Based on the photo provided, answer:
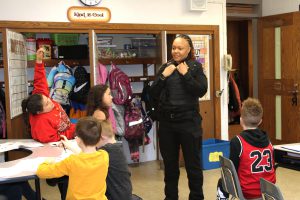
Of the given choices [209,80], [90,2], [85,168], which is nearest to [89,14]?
[90,2]

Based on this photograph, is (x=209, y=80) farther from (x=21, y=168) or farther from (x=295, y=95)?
(x=21, y=168)

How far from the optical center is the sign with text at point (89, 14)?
4461 mm

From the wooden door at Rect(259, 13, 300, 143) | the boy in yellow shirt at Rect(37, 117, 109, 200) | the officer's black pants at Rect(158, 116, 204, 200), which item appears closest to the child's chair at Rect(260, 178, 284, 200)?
the boy in yellow shirt at Rect(37, 117, 109, 200)

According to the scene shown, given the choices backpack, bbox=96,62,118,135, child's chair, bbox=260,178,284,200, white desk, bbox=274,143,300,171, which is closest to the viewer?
child's chair, bbox=260,178,284,200

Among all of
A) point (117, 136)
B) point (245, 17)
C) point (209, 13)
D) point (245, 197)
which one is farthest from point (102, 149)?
point (245, 17)

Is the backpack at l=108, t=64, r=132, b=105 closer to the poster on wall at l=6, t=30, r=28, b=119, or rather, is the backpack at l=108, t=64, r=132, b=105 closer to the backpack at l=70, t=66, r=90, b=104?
the backpack at l=70, t=66, r=90, b=104

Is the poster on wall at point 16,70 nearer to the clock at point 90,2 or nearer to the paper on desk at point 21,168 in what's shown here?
the clock at point 90,2

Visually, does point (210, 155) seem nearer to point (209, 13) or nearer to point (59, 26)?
point (209, 13)

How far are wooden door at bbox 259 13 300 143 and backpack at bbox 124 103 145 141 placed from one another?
2260 mm

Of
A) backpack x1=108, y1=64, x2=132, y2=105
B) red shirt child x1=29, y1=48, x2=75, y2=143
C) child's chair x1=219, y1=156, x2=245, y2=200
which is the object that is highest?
backpack x1=108, y1=64, x2=132, y2=105

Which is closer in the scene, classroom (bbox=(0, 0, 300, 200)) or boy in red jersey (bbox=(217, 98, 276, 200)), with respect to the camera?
boy in red jersey (bbox=(217, 98, 276, 200))

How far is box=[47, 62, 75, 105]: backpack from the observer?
185 inches

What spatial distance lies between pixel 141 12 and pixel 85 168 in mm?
2980

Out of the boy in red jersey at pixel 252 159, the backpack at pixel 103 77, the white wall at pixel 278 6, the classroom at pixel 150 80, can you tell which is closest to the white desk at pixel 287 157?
the classroom at pixel 150 80
